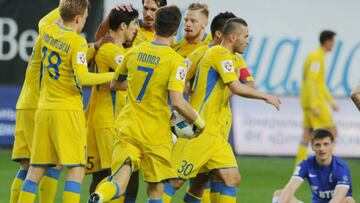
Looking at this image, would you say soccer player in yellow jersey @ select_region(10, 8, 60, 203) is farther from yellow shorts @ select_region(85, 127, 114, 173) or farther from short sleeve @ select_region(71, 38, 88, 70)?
short sleeve @ select_region(71, 38, 88, 70)

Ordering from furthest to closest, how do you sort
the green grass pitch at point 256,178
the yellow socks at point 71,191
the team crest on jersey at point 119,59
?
the green grass pitch at point 256,178 < the team crest on jersey at point 119,59 < the yellow socks at point 71,191

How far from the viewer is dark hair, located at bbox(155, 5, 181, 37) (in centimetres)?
826

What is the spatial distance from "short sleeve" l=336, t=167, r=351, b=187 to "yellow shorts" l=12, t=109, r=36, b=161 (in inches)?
110

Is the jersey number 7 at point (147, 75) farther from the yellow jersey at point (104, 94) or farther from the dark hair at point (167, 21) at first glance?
the yellow jersey at point (104, 94)

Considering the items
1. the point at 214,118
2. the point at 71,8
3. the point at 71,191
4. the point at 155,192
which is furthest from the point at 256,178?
the point at 71,8

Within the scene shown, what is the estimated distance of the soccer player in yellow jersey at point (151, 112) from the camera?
8266mm

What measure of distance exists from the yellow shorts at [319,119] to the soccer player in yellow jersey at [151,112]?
785 centimetres

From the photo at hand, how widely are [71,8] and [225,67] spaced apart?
137 centimetres

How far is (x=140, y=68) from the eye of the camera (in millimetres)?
8312

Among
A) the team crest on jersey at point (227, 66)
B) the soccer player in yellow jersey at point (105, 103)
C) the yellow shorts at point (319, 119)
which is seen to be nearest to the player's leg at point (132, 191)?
the soccer player in yellow jersey at point (105, 103)

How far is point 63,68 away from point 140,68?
2.80 ft

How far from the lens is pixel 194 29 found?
387 inches

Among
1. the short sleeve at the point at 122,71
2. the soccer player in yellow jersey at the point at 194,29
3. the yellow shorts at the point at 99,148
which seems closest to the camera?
the short sleeve at the point at 122,71

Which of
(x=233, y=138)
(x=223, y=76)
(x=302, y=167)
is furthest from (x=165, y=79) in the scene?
(x=233, y=138)
